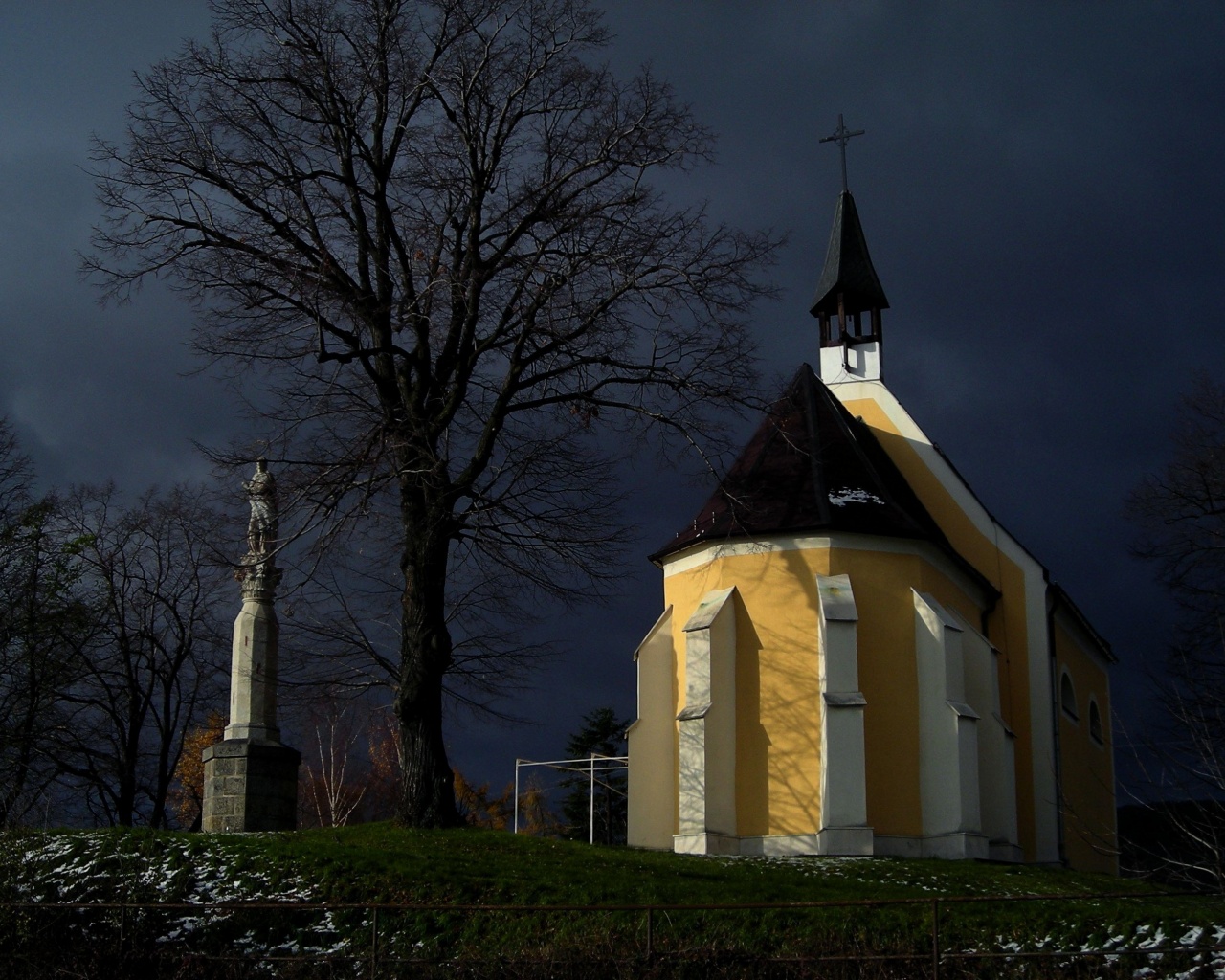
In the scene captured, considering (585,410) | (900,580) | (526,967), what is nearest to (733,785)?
(900,580)

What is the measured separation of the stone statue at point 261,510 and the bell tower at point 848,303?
14.1m

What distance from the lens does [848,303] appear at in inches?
1155

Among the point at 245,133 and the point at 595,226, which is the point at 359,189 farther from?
the point at 595,226

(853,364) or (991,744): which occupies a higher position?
(853,364)

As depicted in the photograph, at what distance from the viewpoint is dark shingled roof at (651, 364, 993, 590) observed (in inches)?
848

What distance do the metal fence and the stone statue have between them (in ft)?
20.6

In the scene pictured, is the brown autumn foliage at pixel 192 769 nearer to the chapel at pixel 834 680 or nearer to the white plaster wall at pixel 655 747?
the white plaster wall at pixel 655 747

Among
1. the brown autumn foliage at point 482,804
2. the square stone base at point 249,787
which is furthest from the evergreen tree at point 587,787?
the square stone base at point 249,787

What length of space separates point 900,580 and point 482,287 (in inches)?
331

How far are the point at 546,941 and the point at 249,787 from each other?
272 inches

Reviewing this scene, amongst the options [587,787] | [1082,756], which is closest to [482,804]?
[587,787]

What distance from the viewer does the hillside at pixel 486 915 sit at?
11117 millimetres

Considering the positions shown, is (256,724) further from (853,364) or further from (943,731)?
(853,364)

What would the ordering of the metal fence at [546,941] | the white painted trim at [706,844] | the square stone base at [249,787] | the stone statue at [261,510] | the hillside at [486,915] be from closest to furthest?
the metal fence at [546,941] < the hillside at [486,915] < the square stone base at [249,787] < the stone statue at [261,510] < the white painted trim at [706,844]
